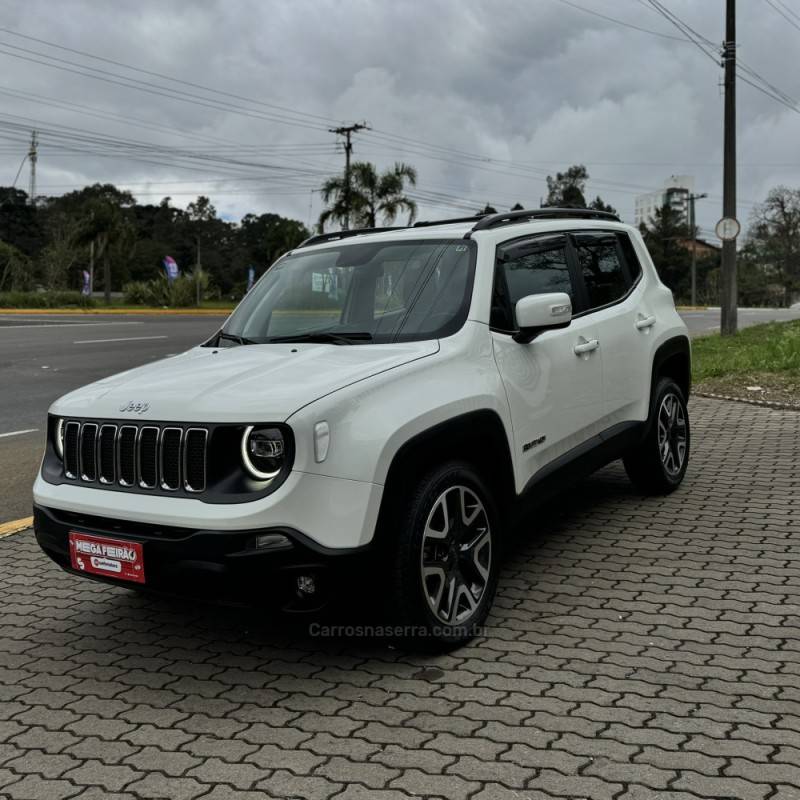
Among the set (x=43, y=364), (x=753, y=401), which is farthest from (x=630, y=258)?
(x=43, y=364)

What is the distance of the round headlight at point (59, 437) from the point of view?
379cm

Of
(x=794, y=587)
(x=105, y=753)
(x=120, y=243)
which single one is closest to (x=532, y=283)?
(x=794, y=587)

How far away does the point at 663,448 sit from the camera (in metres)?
6.06

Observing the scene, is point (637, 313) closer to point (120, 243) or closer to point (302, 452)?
point (302, 452)

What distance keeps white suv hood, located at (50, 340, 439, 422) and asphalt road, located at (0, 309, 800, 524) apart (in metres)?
2.86

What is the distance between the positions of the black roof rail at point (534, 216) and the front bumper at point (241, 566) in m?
2.00

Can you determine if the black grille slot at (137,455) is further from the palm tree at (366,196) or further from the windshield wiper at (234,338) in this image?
the palm tree at (366,196)

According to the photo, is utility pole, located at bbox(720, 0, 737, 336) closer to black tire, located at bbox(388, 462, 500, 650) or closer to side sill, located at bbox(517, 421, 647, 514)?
side sill, located at bbox(517, 421, 647, 514)

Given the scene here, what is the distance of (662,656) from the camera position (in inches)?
143

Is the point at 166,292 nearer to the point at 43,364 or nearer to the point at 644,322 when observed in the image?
the point at 43,364

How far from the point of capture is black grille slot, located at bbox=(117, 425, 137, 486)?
11.4ft

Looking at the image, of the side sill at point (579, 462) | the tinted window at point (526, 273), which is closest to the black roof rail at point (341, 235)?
the tinted window at point (526, 273)

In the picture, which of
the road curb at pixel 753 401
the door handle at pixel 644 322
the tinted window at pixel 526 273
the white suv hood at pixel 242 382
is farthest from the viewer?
the road curb at pixel 753 401

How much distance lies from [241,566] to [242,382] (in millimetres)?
752
